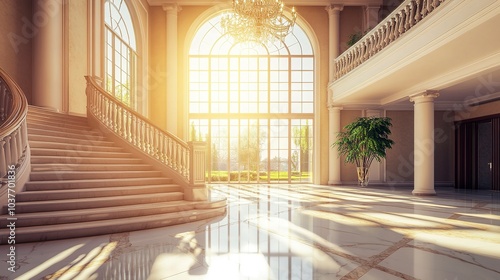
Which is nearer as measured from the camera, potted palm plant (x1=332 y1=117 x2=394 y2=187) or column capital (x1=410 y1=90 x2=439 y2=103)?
column capital (x1=410 y1=90 x2=439 y2=103)

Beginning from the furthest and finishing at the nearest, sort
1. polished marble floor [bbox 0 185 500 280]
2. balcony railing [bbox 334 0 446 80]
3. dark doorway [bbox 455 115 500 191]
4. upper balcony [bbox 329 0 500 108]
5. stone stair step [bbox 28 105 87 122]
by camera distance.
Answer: dark doorway [bbox 455 115 500 191] → stone stair step [bbox 28 105 87 122] → balcony railing [bbox 334 0 446 80] → upper balcony [bbox 329 0 500 108] → polished marble floor [bbox 0 185 500 280]

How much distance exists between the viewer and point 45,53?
8.19 meters

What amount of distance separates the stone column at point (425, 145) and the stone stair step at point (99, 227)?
22.8ft

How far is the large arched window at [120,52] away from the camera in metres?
10.7

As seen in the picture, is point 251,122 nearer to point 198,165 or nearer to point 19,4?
point 198,165

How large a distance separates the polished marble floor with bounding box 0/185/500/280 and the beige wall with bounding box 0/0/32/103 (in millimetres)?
5954

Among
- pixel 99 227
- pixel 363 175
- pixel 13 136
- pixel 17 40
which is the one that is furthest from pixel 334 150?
pixel 17 40

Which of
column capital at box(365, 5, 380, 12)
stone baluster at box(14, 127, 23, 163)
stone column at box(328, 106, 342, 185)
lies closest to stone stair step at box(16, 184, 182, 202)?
stone baluster at box(14, 127, 23, 163)

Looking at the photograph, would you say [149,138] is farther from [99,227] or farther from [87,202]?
[99,227]

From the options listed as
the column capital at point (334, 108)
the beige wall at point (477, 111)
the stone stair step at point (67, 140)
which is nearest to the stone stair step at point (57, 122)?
the stone stair step at point (67, 140)

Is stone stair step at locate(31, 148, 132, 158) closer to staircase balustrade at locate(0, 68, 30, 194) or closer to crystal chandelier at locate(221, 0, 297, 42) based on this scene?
staircase balustrade at locate(0, 68, 30, 194)

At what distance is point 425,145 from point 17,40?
11.2 meters

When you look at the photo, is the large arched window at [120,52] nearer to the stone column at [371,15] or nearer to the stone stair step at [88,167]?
the stone stair step at [88,167]

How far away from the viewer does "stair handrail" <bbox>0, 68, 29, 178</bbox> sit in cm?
423
